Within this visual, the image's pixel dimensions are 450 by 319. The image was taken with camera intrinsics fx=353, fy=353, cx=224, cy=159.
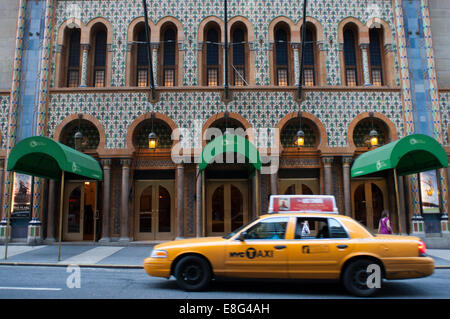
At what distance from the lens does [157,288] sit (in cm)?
802

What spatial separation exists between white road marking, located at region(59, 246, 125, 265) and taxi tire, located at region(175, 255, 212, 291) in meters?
5.19

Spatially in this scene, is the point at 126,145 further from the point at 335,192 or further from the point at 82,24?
the point at 335,192

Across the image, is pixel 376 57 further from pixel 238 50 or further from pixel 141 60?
pixel 141 60

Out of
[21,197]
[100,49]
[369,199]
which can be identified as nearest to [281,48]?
[369,199]

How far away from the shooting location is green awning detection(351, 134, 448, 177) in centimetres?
1286

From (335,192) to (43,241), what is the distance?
13.9 meters

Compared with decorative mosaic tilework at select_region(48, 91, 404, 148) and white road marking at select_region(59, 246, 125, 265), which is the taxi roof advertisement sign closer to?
white road marking at select_region(59, 246, 125, 265)

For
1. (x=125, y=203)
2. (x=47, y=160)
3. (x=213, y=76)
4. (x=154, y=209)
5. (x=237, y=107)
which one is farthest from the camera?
(x=213, y=76)

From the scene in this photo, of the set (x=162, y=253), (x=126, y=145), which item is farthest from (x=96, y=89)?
(x=162, y=253)

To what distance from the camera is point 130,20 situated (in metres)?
17.9

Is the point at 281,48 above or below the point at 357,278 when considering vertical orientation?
above

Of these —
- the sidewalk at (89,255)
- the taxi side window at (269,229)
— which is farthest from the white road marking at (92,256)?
the taxi side window at (269,229)

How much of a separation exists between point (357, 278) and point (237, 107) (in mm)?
11076

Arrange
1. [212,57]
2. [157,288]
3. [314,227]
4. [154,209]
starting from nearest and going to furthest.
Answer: [314,227] < [157,288] < [154,209] < [212,57]
